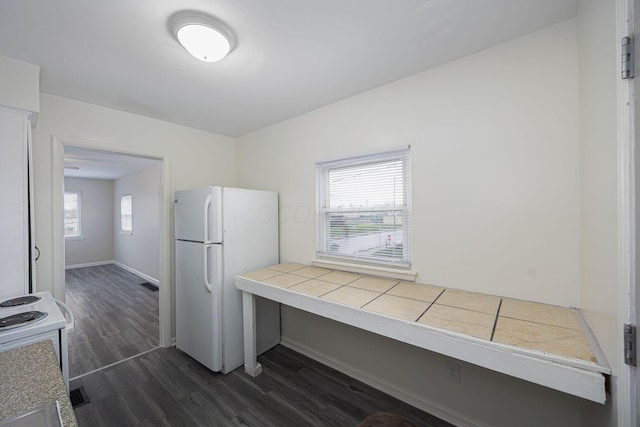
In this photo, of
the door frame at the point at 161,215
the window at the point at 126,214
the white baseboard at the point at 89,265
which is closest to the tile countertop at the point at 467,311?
the door frame at the point at 161,215

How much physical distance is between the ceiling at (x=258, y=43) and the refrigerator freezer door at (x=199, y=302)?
1.42 meters

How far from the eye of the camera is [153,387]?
2043 mm

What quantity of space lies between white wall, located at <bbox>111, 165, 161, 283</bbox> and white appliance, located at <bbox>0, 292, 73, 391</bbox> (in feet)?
10.3

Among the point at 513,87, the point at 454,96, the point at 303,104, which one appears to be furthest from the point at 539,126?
the point at 303,104

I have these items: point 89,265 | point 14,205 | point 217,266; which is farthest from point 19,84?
point 89,265

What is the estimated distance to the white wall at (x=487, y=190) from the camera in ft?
4.48

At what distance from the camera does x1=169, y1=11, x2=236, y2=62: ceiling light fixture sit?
50.3 inches

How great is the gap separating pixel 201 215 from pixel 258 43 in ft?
4.98

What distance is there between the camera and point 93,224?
6668 mm

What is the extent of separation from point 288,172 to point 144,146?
151cm

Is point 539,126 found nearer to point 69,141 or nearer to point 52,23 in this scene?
point 52,23

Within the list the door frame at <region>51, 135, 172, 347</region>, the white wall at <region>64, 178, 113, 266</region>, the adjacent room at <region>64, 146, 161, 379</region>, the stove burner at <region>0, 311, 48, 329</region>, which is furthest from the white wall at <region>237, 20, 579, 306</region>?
the white wall at <region>64, 178, 113, 266</region>

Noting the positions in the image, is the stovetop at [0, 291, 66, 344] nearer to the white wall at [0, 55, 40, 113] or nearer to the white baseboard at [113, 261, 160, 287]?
the white wall at [0, 55, 40, 113]

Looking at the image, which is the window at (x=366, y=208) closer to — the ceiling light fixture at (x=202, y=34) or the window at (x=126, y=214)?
the ceiling light fixture at (x=202, y=34)
